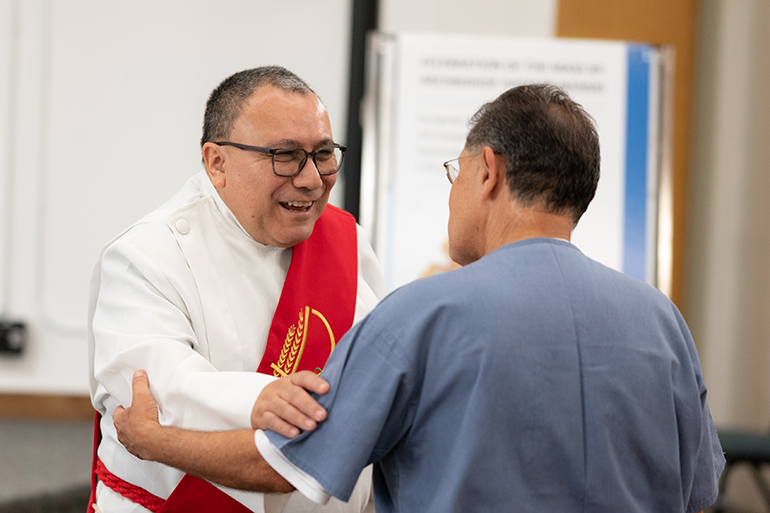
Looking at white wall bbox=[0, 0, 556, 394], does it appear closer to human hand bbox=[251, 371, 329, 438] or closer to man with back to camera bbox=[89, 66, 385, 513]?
man with back to camera bbox=[89, 66, 385, 513]

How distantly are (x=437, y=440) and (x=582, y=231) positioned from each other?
207 cm

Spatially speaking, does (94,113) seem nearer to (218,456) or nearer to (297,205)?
(297,205)

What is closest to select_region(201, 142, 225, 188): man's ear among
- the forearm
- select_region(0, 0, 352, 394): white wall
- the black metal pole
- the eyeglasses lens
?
the eyeglasses lens

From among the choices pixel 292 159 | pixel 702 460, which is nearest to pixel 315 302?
pixel 292 159

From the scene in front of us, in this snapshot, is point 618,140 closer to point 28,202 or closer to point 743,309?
point 743,309

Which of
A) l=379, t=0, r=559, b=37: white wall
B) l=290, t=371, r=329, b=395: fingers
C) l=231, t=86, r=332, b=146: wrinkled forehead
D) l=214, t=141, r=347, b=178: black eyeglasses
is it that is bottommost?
l=290, t=371, r=329, b=395: fingers

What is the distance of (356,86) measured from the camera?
3.20 meters

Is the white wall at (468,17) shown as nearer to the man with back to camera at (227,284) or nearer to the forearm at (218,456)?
the man with back to camera at (227,284)

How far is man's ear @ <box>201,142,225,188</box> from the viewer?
152 cm

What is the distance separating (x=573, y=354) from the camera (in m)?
0.96

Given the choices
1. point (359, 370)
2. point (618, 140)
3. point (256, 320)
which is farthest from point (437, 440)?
point (618, 140)

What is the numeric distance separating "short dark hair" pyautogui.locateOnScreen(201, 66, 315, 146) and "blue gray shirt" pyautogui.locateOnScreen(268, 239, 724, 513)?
0.66 metres

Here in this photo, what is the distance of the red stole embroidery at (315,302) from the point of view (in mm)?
1467

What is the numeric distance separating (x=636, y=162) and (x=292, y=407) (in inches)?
90.9
